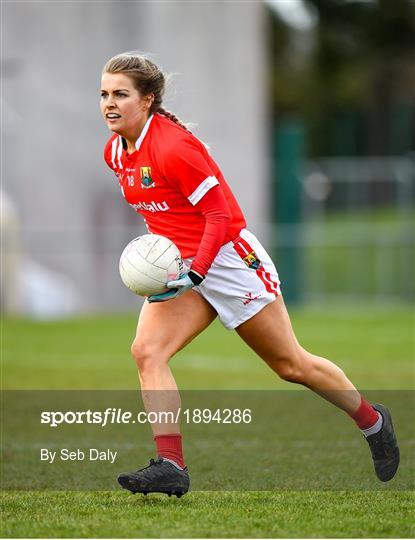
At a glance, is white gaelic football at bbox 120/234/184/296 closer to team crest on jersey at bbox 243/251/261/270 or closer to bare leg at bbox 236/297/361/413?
team crest on jersey at bbox 243/251/261/270

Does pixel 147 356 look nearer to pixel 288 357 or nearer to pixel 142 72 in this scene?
pixel 288 357

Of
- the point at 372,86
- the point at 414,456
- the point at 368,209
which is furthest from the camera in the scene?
the point at 372,86

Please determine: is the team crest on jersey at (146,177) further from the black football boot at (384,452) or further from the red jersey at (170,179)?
the black football boot at (384,452)

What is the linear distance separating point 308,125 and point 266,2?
4.89 m

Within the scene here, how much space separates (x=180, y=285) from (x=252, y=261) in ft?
1.63

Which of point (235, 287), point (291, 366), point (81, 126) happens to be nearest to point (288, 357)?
point (291, 366)

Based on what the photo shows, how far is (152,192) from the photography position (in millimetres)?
6008

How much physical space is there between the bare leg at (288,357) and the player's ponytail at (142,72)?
102cm

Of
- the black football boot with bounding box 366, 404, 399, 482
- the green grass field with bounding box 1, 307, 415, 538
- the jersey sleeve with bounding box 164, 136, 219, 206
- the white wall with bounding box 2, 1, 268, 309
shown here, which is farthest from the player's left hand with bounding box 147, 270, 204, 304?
the white wall with bounding box 2, 1, 268, 309

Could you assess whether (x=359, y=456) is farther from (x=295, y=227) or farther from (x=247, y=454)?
(x=295, y=227)

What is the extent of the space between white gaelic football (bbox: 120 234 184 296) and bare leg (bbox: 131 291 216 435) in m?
0.16

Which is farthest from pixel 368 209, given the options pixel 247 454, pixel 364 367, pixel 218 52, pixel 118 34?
pixel 247 454

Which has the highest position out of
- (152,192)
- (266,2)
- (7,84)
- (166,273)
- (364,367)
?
(266,2)

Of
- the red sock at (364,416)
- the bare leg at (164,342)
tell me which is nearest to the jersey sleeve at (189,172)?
the bare leg at (164,342)
